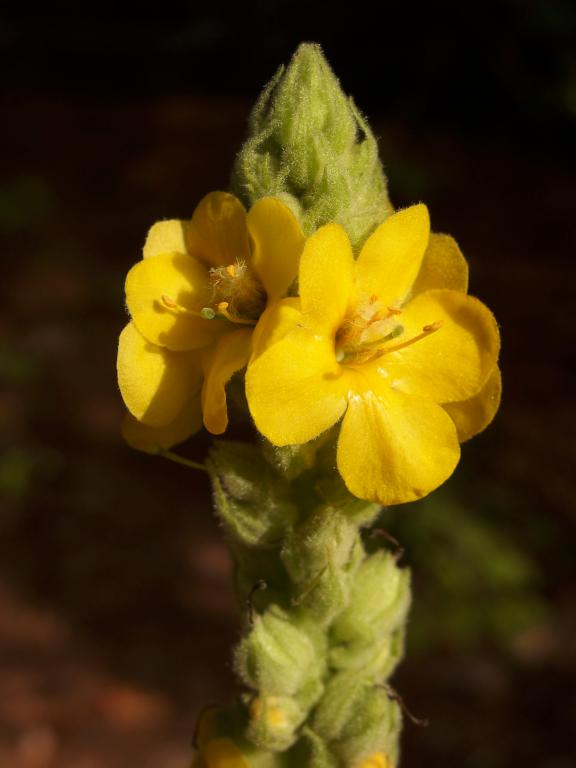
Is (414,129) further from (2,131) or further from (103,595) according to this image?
(103,595)

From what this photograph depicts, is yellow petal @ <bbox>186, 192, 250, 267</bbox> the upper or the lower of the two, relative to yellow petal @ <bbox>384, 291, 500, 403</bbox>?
upper

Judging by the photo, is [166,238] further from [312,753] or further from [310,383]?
[312,753]

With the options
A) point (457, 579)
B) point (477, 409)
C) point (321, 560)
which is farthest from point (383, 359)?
point (457, 579)

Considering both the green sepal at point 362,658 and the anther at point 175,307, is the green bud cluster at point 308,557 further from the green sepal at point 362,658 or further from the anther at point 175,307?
the anther at point 175,307

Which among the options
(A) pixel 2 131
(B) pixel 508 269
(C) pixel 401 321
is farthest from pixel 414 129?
(C) pixel 401 321

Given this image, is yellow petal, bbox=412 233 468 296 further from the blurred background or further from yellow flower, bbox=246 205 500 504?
the blurred background

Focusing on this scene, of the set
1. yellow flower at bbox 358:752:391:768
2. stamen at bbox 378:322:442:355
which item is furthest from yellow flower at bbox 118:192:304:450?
yellow flower at bbox 358:752:391:768

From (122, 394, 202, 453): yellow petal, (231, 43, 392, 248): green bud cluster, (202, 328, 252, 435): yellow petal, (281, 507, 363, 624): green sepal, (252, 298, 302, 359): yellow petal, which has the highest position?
(231, 43, 392, 248): green bud cluster
